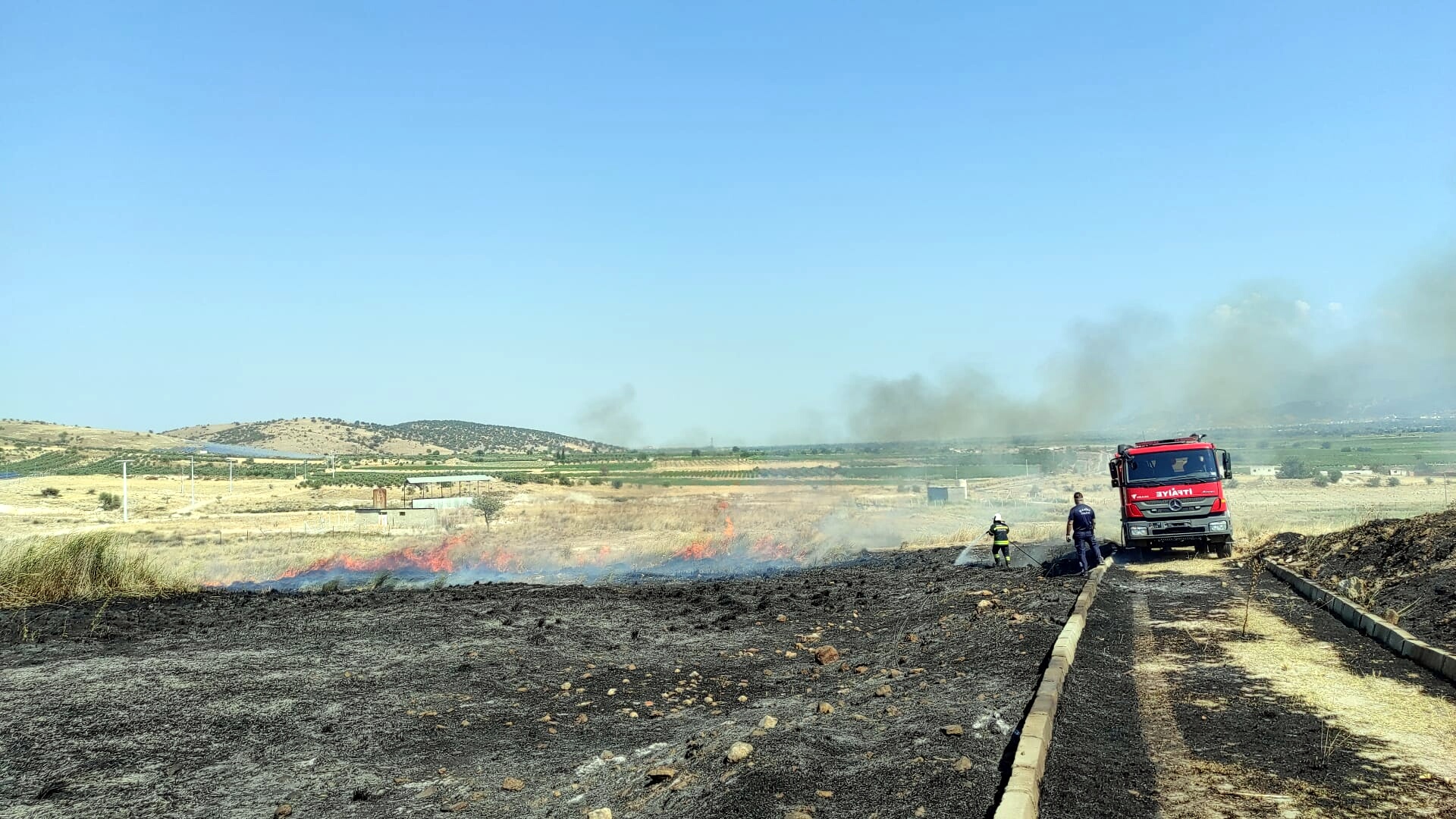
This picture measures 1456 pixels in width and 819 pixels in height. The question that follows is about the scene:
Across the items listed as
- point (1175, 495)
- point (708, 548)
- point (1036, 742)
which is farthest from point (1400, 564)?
point (708, 548)

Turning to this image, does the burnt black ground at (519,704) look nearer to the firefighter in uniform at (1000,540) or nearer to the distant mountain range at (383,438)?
the firefighter in uniform at (1000,540)

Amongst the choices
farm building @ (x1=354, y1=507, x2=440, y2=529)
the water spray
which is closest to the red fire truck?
the water spray

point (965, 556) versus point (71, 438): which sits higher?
point (71, 438)

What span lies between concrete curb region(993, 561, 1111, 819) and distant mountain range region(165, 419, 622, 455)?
454ft

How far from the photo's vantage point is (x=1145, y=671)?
1054cm

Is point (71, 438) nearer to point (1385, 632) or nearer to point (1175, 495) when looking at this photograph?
point (1175, 495)

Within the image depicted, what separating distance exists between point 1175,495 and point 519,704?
60.5 feet

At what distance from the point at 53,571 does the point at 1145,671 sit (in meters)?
20.1

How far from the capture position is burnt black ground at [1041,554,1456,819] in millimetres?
6281

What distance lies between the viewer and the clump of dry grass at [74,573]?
19281 millimetres

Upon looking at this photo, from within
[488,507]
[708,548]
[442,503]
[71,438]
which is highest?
[71,438]

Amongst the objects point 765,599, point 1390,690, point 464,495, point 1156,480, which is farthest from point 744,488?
point 1390,690

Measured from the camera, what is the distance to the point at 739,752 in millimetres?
7375

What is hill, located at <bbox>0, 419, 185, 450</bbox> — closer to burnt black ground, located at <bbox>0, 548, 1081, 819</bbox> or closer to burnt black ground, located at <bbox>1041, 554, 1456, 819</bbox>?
burnt black ground, located at <bbox>0, 548, 1081, 819</bbox>
